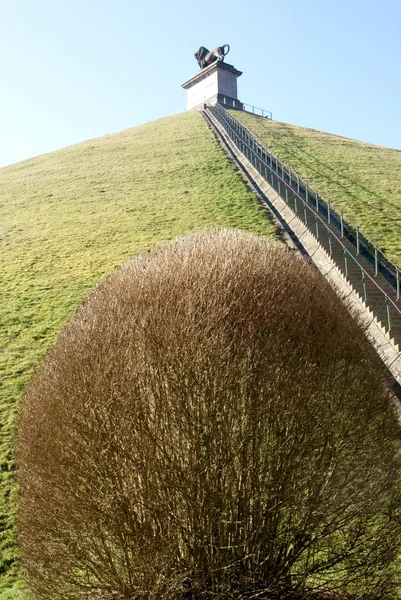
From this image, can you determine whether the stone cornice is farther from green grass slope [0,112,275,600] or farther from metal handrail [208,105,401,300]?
metal handrail [208,105,401,300]

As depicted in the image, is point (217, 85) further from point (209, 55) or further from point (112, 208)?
point (112, 208)

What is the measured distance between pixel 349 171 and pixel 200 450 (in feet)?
119

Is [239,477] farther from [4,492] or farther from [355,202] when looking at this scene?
[355,202]

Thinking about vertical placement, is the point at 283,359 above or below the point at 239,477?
above

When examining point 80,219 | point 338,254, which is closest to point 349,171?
point 80,219

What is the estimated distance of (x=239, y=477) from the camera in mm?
6656

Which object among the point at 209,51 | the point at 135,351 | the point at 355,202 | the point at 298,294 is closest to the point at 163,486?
the point at 135,351

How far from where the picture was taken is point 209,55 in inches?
2603

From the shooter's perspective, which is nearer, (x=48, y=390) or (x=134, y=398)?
(x=134, y=398)

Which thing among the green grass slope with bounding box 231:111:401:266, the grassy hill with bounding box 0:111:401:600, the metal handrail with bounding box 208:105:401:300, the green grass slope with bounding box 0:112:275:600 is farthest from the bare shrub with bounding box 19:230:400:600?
the green grass slope with bounding box 231:111:401:266

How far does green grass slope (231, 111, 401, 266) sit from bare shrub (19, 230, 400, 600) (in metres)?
15.1

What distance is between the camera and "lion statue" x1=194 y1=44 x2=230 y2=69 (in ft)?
213

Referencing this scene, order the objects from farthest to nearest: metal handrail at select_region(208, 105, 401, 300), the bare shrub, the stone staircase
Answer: metal handrail at select_region(208, 105, 401, 300) → the stone staircase → the bare shrub

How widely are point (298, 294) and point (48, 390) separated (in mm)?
3610
